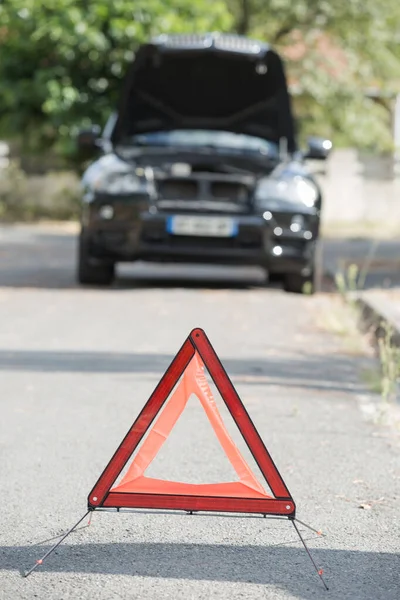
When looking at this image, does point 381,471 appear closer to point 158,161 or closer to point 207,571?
point 207,571

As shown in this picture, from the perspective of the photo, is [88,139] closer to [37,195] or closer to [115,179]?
[115,179]

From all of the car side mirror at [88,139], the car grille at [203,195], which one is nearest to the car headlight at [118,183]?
the car grille at [203,195]

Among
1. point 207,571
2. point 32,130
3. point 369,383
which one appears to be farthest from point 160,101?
point 32,130

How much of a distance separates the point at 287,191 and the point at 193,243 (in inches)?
36.8

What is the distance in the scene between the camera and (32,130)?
1187 inches

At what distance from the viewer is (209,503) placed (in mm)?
4684

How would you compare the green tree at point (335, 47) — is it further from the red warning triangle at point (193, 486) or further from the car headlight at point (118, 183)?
the red warning triangle at point (193, 486)

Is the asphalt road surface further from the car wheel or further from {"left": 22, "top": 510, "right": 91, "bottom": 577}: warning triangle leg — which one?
the car wheel

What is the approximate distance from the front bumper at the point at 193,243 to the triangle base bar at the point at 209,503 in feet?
29.3

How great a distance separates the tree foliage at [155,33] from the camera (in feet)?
91.2

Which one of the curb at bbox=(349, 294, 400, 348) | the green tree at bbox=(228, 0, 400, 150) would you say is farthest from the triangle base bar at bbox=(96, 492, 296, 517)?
the green tree at bbox=(228, 0, 400, 150)

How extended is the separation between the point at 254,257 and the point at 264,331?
8.70 ft

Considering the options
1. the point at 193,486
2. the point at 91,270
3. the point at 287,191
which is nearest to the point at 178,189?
the point at 287,191

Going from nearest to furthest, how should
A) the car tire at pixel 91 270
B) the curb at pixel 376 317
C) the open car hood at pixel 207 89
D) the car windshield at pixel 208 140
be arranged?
the curb at pixel 376 317 → the car tire at pixel 91 270 → the car windshield at pixel 208 140 → the open car hood at pixel 207 89
